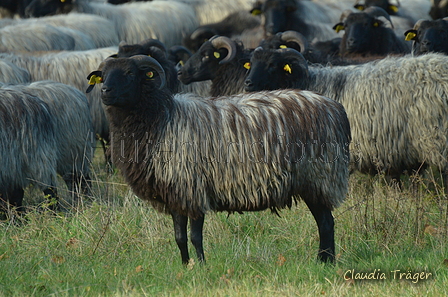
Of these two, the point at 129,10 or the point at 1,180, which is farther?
the point at 129,10

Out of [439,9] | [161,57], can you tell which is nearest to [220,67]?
[161,57]

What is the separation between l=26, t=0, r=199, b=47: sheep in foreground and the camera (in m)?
13.9

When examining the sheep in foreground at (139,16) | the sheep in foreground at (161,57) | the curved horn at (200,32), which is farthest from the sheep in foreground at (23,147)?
the sheep in foreground at (139,16)

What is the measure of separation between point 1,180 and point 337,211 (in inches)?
122

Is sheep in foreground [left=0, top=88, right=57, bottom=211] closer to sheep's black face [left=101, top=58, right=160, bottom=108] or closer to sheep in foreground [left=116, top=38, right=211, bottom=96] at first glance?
sheep's black face [left=101, top=58, right=160, bottom=108]

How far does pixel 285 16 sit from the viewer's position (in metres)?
12.6

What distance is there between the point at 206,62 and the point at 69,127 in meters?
1.95

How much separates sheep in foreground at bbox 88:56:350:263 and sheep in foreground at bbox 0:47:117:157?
407 centimetres

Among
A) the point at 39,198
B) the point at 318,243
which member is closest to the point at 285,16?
the point at 39,198

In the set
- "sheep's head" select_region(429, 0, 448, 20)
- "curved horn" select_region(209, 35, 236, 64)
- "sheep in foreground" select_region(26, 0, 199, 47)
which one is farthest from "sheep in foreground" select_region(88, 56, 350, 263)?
"sheep in foreground" select_region(26, 0, 199, 47)

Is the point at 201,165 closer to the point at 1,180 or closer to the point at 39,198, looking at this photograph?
the point at 1,180

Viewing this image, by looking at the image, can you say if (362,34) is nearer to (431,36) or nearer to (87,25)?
(431,36)

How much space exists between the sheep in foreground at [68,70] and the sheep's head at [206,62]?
143 cm

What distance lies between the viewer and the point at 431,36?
8.30 metres
